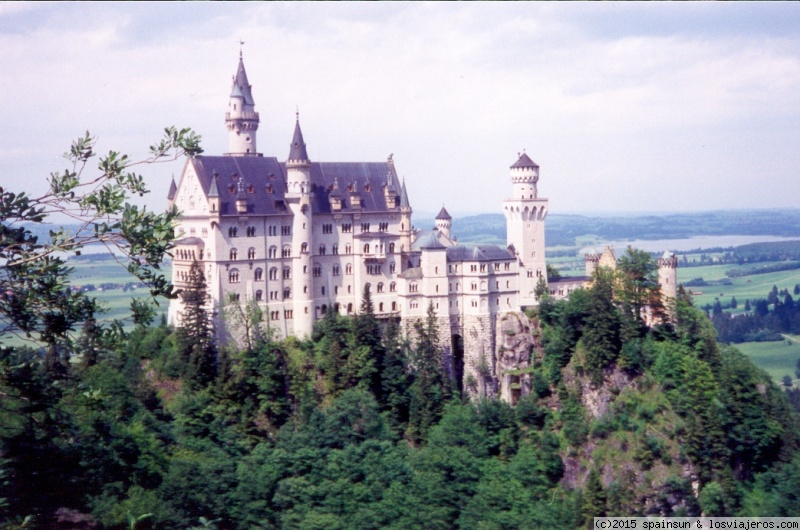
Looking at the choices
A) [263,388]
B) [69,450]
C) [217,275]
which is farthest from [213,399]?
[69,450]

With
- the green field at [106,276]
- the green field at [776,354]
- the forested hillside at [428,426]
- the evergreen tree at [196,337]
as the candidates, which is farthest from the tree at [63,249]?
the green field at [776,354]

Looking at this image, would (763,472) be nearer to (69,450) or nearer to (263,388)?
(263,388)

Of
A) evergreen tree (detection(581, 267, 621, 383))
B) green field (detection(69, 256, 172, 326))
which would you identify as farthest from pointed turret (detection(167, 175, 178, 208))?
evergreen tree (detection(581, 267, 621, 383))

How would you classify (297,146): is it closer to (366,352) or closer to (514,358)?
(366,352)

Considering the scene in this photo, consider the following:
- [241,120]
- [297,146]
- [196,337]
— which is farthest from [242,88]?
[196,337]

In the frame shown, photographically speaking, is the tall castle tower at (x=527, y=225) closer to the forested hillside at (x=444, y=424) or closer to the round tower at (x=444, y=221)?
the forested hillside at (x=444, y=424)
